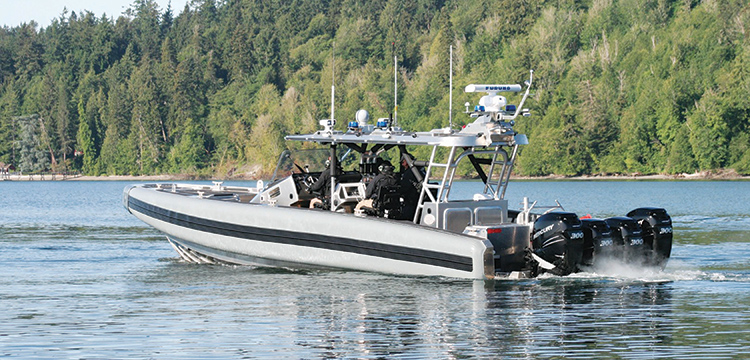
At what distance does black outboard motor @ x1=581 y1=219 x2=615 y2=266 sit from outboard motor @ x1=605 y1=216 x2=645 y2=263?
0.16m

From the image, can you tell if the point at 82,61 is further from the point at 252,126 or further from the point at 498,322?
the point at 498,322

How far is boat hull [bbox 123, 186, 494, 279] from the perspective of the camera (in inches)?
546

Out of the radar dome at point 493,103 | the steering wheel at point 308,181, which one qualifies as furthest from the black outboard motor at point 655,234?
the steering wheel at point 308,181

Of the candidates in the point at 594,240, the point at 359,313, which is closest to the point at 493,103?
the point at 594,240

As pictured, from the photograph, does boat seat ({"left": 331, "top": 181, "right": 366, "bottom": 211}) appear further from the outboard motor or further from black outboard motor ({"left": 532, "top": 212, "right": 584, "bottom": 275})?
the outboard motor

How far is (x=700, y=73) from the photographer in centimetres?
7731

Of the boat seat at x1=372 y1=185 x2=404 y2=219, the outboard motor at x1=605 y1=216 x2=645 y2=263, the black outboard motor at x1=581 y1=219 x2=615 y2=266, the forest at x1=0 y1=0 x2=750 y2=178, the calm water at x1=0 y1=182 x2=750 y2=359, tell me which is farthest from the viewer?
the forest at x1=0 y1=0 x2=750 y2=178

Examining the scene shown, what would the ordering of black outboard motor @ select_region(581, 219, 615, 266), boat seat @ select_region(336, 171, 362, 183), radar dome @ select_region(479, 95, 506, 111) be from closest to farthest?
Result: black outboard motor @ select_region(581, 219, 615, 266), radar dome @ select_region(479, 95, 506, 111), boat seat @ select_region(336, 171, 362, 183)

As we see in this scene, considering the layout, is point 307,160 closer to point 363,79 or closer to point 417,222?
point 417,222

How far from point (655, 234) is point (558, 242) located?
5.62ft

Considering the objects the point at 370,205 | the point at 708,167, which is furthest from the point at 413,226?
the point at 708,167

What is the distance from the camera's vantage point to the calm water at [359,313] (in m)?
10.5

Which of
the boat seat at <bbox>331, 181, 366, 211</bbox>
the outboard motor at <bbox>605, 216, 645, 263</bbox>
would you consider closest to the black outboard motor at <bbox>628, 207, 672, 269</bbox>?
the outboard motor at <bbox>605, 216, 645, 263</bbox>

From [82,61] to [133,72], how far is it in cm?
1482
